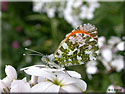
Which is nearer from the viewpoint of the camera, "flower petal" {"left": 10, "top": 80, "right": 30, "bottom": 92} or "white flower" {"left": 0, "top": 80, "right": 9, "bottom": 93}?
"flower petal" {"left": 10, "top": 80, "right": 30, "bottom": 92}

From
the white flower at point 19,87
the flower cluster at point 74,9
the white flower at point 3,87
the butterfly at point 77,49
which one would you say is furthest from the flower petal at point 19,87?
the flower cluster at point 74,9

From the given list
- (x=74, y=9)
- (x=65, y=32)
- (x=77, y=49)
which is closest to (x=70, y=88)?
(x=77, y=49)

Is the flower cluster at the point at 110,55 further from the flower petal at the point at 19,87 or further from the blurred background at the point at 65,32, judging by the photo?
the flower petal at the point at 19,87

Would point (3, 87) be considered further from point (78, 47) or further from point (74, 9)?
point (74, 9)

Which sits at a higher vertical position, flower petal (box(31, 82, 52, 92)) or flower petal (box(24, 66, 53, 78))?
flower petal (box(24, 66, 53, 78))

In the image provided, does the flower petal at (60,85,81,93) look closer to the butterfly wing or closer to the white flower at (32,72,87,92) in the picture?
the white flower at (32,72,87,92)

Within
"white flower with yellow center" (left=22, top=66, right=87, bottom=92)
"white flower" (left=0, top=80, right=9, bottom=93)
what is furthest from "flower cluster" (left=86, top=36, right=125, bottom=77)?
"white flower" (left=0, top=80, right=9, bottom=93)
